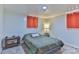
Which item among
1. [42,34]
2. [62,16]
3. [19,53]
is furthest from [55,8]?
[19,53]

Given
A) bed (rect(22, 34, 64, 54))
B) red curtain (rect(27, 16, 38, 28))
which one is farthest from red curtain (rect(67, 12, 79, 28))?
red curtain (rect(27, 16, 38, 28))

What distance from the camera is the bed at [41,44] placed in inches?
55.4

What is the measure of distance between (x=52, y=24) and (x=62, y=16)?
7.5 inches

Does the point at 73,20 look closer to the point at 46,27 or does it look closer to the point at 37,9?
the point at 46,27

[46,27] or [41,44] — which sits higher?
[46,27]

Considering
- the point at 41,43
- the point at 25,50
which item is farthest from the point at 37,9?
the point at 25,50

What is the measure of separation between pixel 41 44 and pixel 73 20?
23.1 inches

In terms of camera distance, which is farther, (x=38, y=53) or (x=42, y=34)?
(x=42, y=34)

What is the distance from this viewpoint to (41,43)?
1429 millimetres

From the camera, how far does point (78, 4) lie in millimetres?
1425

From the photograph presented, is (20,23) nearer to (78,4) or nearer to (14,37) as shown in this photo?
(14,37)

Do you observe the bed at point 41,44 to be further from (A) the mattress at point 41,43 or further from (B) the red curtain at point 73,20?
(B) the red curtain at point 73,20

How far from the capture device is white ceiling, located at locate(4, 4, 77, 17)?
4.67ft

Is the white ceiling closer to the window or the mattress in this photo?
the window
